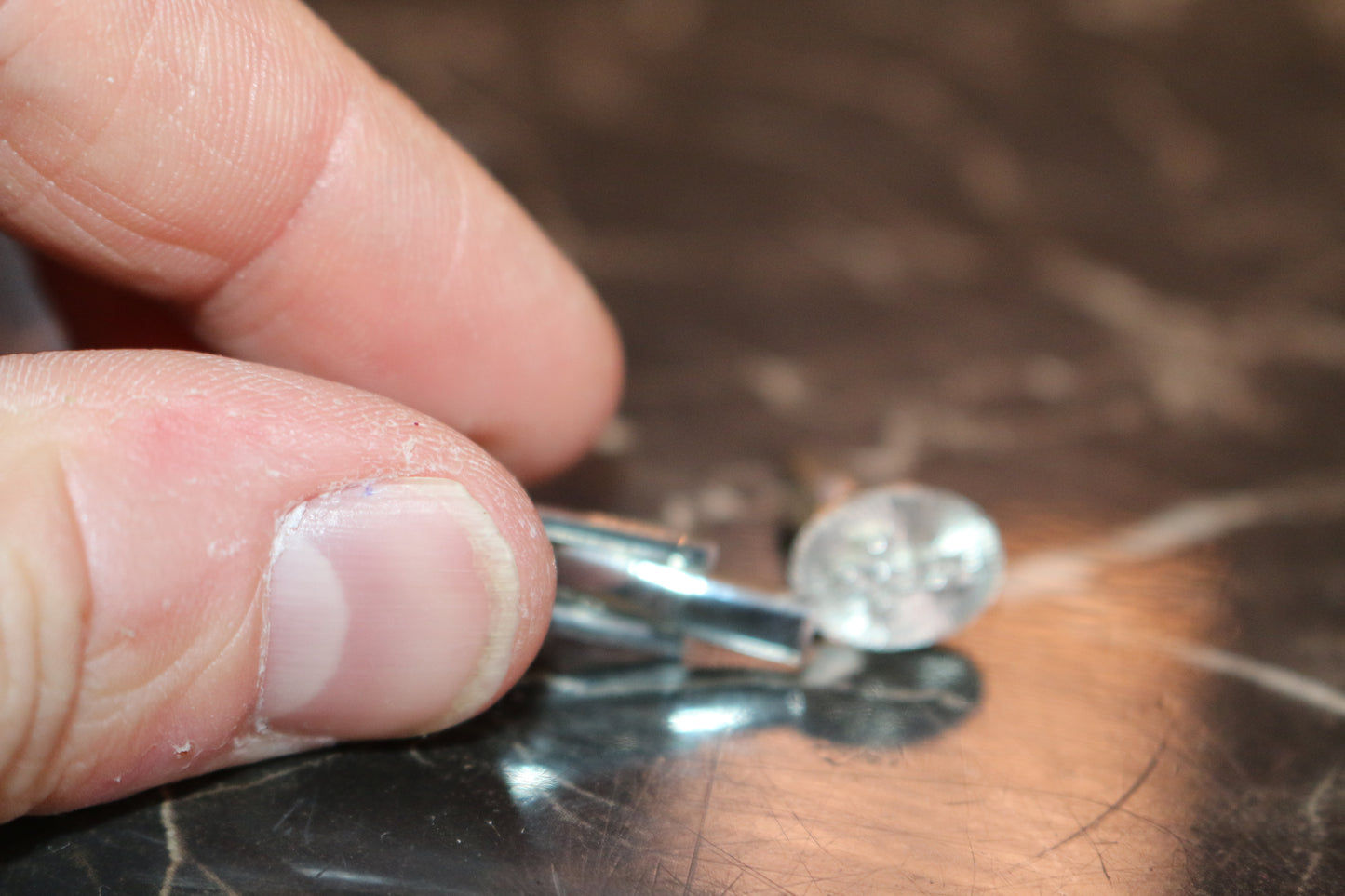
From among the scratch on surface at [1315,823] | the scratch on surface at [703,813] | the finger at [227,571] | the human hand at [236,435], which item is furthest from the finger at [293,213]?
the scratch on surface at [1315,823]

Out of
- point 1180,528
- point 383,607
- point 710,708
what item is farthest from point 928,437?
point 383,607

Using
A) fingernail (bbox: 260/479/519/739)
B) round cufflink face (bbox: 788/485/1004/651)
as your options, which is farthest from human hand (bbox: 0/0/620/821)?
round cufflink face (bbox: 788/485/1004/651)

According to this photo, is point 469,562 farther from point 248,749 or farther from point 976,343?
point 976,343

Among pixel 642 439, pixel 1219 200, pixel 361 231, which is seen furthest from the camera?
pixel 1219 200

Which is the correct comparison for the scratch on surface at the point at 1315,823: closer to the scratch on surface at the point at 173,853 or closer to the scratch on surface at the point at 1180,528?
the scratch on surface at the point at 1180,528

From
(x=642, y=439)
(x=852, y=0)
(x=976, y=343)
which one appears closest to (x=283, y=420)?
(x=642, y=439)

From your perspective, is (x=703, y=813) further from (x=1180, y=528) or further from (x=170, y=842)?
(x=1180, y=528)

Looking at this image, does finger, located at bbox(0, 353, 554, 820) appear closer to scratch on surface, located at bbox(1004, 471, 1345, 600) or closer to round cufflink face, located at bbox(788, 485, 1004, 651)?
round cufflink face, located at bbox(788, 485, 1004, 651)
